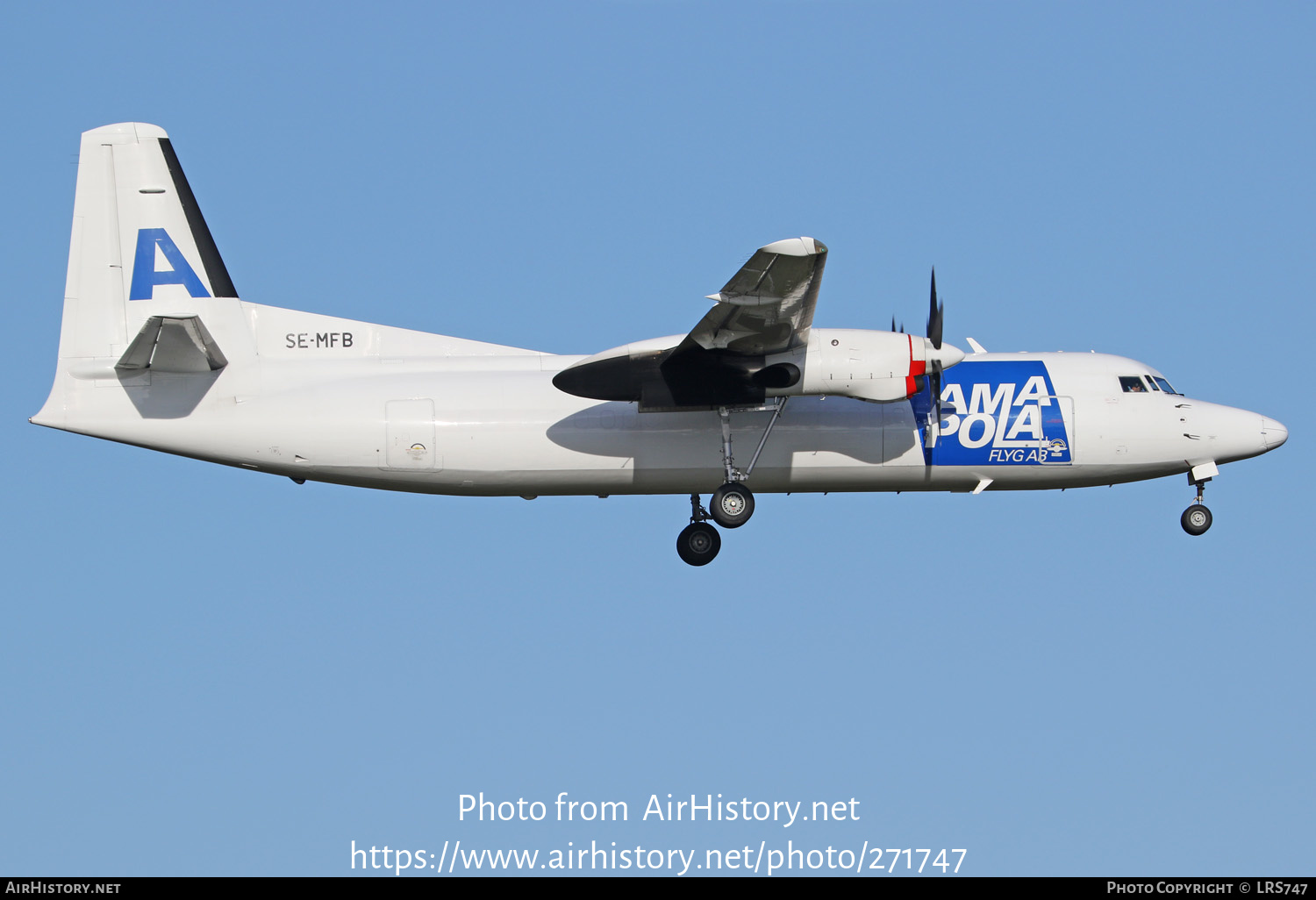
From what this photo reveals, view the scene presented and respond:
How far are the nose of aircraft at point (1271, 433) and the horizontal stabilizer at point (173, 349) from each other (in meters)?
15.1

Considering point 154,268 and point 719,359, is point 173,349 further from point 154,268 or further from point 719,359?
point 719,359

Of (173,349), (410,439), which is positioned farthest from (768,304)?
(173,349)

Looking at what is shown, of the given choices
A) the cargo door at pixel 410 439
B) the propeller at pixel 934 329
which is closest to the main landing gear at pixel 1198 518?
the propeller at pixel 934 329

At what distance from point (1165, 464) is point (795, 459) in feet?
18.4

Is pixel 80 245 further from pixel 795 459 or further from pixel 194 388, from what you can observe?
pixel 795 459

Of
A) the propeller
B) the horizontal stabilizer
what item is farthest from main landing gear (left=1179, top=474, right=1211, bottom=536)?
the horizontal stabilizer

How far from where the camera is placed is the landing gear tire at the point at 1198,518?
22797mm

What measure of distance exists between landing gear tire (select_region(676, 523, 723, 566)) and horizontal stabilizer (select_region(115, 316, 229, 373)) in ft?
22.6

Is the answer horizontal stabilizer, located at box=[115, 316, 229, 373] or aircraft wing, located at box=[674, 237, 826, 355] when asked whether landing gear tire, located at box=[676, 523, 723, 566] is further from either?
horizontal stabilizer, located at box=[115, 316, 229, 373]

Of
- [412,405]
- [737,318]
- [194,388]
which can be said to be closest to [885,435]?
[737,318]

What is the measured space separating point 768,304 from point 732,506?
11.2 feet

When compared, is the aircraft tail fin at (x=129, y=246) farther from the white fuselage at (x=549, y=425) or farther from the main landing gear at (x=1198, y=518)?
the main landing gear at (x=1198, y=518)

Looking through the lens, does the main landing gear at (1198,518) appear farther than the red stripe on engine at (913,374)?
Yes

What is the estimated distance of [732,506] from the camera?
21.1 m
